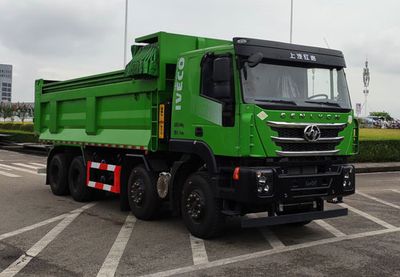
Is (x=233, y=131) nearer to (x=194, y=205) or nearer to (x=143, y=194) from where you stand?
(x=194, y=205)

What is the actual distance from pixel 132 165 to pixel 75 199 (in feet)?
8.11

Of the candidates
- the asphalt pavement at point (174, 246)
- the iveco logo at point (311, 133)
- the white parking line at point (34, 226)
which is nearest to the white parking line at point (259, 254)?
the asphalt pavement at point (174, 246)

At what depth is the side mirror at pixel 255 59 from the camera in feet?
22.3

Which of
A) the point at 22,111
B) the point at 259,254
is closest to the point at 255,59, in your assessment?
the point at 259,254

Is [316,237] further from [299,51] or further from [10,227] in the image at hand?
[10,227]

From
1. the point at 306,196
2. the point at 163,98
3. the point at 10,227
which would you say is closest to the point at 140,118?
the point at 163,98

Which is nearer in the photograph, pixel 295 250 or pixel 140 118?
pixel 295 250

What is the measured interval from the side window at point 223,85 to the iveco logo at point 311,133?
1.03 meters

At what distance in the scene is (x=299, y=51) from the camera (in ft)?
24.3

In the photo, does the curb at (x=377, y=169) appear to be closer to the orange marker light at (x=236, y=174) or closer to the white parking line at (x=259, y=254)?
the white parking line at (x=259, y=254)

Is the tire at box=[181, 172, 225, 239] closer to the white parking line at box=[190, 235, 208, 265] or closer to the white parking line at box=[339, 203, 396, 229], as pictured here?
the white parking line at box=[190, 235, 208, 265]

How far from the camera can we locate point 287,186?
6.95 m

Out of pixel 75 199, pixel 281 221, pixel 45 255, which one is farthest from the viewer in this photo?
pixel 75 199

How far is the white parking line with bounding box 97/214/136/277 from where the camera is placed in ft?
19.3
